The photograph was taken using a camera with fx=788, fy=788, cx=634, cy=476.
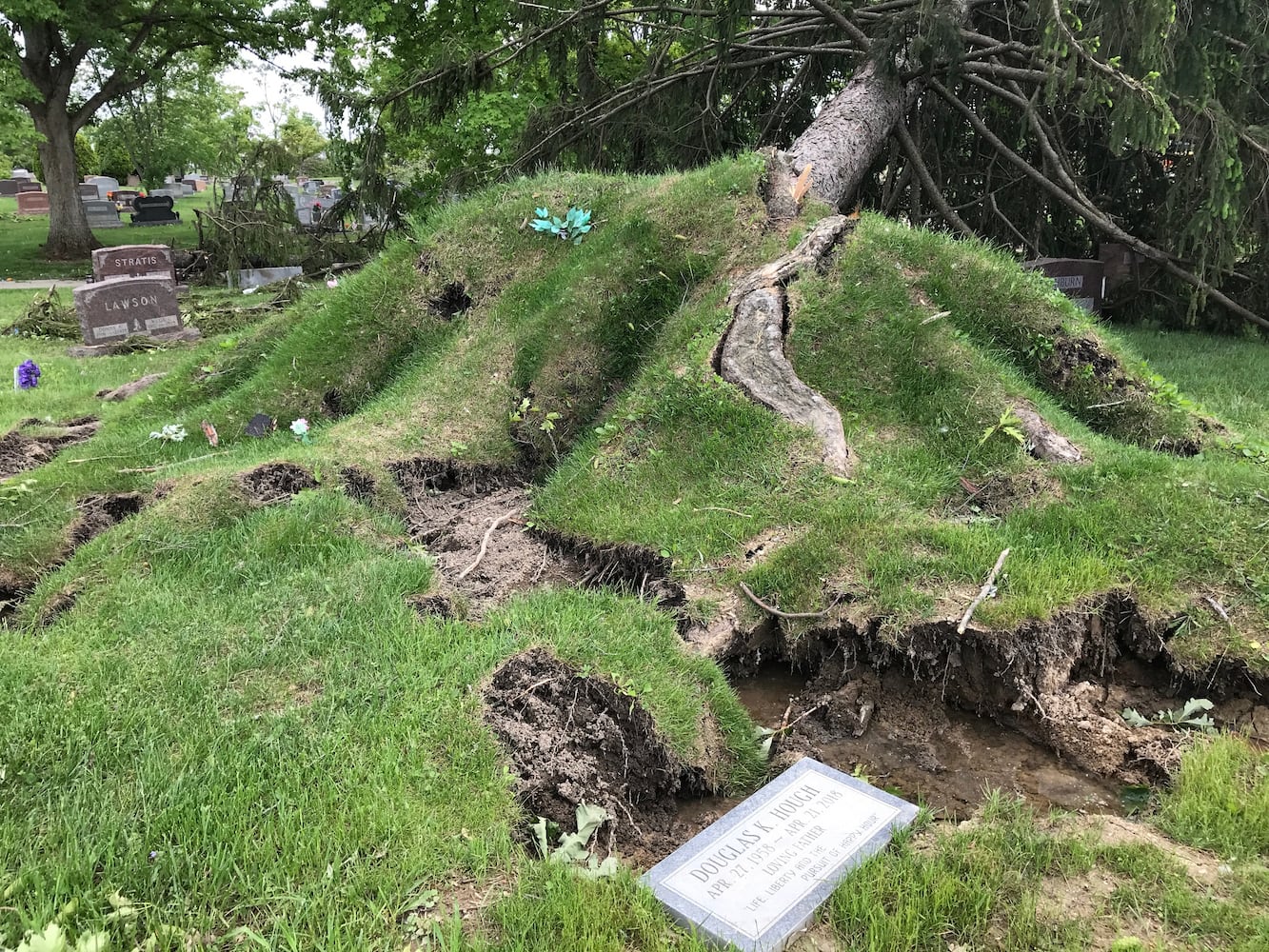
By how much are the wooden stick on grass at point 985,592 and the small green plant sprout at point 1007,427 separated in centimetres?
107

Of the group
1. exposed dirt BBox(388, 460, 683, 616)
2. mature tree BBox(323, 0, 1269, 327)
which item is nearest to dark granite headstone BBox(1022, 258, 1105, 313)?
mature tree BBox(323, 0, 1269, 327)

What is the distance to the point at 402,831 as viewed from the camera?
7.45ft

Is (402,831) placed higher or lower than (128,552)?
lower

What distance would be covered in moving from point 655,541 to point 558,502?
79 centimetres

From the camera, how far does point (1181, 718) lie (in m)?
3.13

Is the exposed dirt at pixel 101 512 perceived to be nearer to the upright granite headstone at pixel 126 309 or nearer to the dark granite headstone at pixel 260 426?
the dark granite headstone at pixel 260 426

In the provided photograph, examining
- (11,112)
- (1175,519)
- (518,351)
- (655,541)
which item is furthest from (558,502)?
(11,112)

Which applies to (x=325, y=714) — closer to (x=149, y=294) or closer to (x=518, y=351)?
(x=518, y=351)

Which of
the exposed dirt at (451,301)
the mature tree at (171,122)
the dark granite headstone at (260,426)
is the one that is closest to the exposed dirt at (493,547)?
the dark granite headstone at (260,426)

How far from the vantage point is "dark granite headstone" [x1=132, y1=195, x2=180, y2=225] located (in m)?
33.5

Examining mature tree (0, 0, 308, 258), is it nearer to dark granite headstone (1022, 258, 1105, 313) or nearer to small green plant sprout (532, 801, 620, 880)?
dark granite headstone (1022, 258, 1105, 313)

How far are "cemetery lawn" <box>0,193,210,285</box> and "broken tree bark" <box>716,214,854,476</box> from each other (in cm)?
2205

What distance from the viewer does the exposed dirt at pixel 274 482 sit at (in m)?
4.46

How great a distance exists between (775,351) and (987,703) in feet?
7.82
